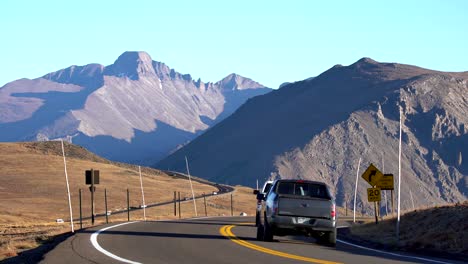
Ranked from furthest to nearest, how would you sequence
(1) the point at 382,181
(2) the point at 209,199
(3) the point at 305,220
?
1. (2) the point at 209,199
2. (1) the point at 382,181
3. (3) the point at 305,220

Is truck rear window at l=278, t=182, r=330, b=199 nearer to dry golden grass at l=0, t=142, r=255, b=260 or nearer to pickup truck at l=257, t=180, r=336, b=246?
pickup truck at l=257, t=180, r=336, b=246

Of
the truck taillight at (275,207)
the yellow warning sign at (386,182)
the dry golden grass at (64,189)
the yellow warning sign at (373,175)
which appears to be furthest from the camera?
the dry golden grass at (64,189)

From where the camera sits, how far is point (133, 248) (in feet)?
70.9

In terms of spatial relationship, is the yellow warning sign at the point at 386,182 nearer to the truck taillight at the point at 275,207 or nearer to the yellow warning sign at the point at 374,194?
the yellow warning sign at the point at 374,194

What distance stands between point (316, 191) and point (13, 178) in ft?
342

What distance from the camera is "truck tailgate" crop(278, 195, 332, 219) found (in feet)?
80.6

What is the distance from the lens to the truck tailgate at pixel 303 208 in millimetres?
24578

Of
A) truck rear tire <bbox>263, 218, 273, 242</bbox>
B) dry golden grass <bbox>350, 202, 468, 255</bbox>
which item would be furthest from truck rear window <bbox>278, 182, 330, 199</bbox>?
dry golden grass <bbox>350, 202, 468, 255</bbox>

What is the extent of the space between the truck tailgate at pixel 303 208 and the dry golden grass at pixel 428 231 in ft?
8.33

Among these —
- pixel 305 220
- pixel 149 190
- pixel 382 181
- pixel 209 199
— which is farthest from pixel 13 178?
pixel 305 220

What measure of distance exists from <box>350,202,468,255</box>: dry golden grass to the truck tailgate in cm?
254

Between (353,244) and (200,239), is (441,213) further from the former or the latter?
(200,239)

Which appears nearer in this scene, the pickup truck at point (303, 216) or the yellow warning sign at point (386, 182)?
the pickup truck at point (303, 216)

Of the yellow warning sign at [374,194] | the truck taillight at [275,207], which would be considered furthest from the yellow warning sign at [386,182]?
the truck taillight at [275,207]
